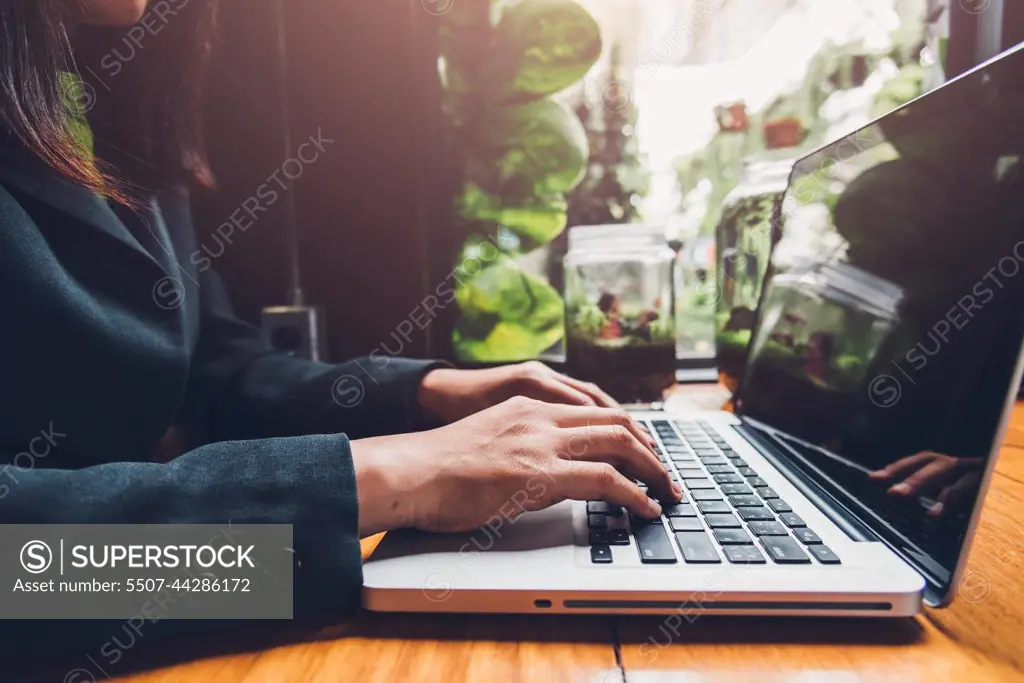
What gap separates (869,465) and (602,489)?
0.20 meters

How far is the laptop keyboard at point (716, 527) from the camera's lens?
347 millimetres

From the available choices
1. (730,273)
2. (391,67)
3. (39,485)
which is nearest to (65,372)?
(39,485)

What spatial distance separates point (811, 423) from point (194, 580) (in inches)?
20.1

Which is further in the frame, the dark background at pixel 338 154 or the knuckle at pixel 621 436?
the dark background at pixel 338 154

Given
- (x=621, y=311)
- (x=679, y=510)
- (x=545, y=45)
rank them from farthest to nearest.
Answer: (x=545, y=45) → (x=621, y=311) → (x=679, y=510)

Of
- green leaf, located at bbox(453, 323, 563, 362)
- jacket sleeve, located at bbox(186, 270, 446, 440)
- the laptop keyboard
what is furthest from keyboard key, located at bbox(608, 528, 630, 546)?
green leaf, located at bbox(453, 323, 563, 362)

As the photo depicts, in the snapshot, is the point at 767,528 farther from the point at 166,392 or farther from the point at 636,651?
the point at 166,392

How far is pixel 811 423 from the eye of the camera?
0.57 m

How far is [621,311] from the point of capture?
91 centimetres

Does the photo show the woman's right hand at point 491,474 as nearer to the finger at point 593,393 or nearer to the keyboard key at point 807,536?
the keyboard key at point 807,536

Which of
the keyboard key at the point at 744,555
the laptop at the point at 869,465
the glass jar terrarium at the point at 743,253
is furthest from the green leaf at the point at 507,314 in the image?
the keyboard key at the point at 744,555

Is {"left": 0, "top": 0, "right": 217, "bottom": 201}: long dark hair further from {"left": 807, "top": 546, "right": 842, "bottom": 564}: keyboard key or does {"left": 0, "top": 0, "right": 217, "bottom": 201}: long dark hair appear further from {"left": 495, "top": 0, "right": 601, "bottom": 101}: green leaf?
{"left": 807, "top": 546, "right": 842, "bottom": 564}: keyboard key

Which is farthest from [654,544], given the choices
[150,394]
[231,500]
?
[150,394]

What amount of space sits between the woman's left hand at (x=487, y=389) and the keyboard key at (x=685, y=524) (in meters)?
0.24
